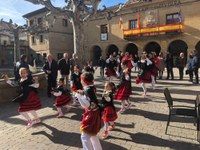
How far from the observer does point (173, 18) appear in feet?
84.1

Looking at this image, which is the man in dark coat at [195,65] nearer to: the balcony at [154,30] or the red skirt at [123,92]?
the red skirt at [123,92]

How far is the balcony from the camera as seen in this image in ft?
81.6

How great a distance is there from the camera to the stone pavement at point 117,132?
465 centimetres

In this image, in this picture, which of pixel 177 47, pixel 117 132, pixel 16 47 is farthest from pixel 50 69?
pixel 177 47

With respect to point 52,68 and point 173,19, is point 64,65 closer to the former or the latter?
point 52,68

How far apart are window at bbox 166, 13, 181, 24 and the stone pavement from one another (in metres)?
20.1

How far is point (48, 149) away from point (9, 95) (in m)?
5.13

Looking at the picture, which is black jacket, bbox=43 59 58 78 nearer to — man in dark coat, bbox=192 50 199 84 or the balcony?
man in dark coat, bbox=192 50 199 84

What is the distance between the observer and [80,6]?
38.9ft

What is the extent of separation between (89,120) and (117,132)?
1.62 meters

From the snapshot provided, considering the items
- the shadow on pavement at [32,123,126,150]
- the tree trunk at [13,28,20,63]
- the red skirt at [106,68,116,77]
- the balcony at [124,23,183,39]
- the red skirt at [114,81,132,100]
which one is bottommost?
the shadow on pavement at [32,123,126,150]

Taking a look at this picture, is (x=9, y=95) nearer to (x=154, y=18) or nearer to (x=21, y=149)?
(x=21, y=149)

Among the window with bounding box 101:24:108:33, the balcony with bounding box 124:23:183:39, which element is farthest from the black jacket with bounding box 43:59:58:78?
the window with bounding box 101:24:108:33

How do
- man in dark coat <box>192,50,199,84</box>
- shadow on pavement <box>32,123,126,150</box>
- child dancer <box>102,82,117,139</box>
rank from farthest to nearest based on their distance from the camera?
man in dark coat <box>192,50,199,84</box>, child dancer <box>102,82,117,139</box>, shadow on pavement <box>32,123,126,150</box>
